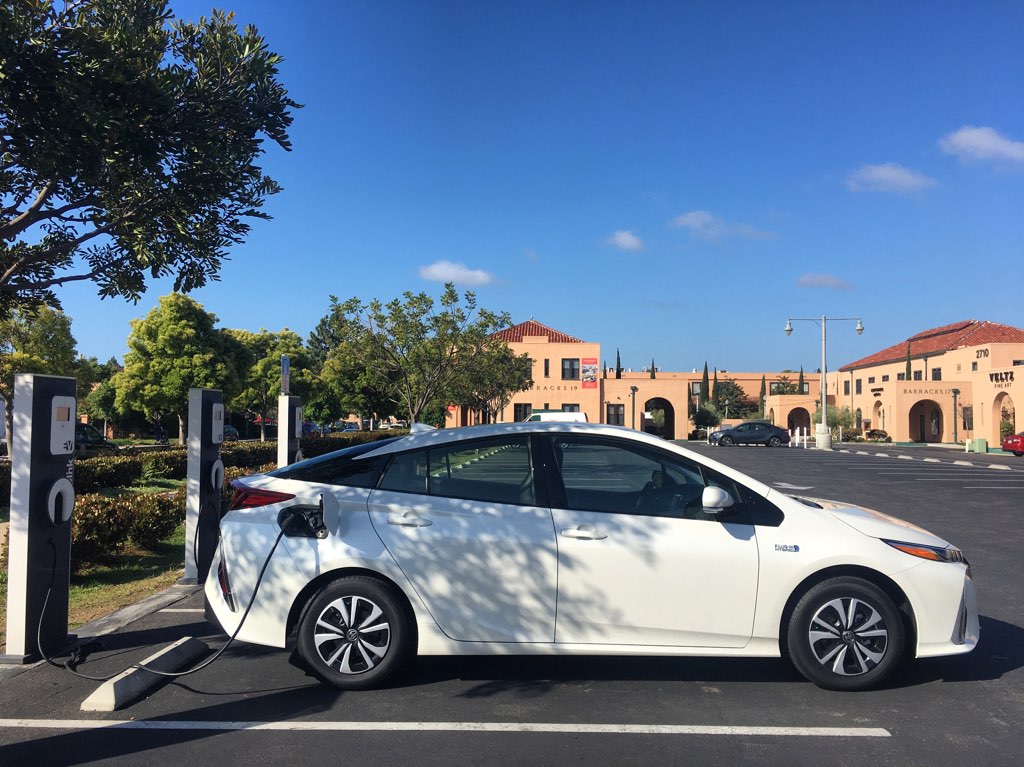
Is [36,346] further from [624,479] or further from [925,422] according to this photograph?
[925,422]

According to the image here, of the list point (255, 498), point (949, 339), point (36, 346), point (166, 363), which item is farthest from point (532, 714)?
point (949, 339)

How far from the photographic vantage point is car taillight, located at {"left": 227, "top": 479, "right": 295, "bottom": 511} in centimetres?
483

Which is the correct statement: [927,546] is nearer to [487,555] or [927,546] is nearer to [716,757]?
[716,757]

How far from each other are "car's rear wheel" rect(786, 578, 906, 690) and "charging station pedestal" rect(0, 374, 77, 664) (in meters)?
4.76

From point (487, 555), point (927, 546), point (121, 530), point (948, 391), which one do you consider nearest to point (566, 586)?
point (487, 555)

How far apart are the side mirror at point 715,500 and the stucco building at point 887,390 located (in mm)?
48320

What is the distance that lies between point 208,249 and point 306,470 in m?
3.75

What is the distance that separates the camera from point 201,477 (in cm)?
732

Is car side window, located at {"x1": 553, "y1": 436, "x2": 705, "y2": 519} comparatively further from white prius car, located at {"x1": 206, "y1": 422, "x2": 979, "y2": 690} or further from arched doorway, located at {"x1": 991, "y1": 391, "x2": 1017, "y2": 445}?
arched doorway, located at {"x1": 991, "y1": 391, "x2": 1017, "y2": 445}

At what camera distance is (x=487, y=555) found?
4.56 meters

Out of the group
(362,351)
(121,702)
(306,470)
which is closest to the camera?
(121,702)

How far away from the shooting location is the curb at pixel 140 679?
4.31m

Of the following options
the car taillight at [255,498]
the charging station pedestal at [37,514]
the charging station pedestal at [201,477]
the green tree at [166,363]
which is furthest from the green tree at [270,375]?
the car taillight at [255,498]

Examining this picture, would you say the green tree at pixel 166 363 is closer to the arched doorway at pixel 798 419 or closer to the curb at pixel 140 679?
the curb at pixel 140 679
